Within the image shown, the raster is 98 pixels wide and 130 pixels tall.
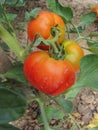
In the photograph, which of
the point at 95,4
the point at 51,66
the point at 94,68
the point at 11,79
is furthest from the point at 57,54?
the point at 95,4

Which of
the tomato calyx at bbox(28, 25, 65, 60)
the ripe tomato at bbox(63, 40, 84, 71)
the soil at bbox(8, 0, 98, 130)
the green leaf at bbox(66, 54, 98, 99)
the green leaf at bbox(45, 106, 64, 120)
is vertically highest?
the tomato calyx at bbox(28, 25, 65, 60)

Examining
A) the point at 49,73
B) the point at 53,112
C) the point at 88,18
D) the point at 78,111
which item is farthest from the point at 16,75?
the point at 78,111

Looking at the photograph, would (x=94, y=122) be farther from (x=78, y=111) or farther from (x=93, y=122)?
(x=78, y=111)

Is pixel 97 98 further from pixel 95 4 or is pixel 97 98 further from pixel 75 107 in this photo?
pixel 95 4

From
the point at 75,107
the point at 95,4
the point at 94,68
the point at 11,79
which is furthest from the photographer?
the point at 95,4

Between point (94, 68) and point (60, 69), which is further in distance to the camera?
point (94, 68)

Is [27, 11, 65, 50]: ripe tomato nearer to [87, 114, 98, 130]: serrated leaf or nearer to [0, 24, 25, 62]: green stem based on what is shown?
[0, 24, 25, 62]: green stem

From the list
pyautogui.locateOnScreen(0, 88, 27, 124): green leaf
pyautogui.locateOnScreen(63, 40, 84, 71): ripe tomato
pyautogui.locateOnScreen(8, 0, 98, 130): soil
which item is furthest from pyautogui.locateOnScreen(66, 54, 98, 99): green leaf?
pyautogui.locateOnScreen(8, 0, 98, 130): soil
